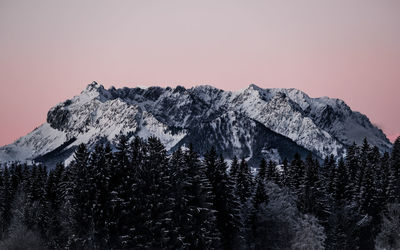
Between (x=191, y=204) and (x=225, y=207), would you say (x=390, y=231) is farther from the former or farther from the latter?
(x=191, y=204)

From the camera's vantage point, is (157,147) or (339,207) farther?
(339,207)

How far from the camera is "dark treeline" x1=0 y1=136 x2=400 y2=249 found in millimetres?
62688

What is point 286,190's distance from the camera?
92.0m

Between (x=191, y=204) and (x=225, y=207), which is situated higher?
(x=225, y=207)

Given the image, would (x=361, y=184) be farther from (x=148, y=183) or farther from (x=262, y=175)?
(x=148, y=183)

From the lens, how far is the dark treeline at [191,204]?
62.7 m

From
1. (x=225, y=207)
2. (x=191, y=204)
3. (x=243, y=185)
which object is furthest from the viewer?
(x=243, y=185)

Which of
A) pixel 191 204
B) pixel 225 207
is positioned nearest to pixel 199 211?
pixel 191 204

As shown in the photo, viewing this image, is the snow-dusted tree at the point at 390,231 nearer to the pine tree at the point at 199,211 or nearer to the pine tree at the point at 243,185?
the pine tree at the point at 243,185

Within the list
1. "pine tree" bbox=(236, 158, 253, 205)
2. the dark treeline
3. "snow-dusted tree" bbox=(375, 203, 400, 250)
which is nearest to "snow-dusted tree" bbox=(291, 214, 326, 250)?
the dark treeline

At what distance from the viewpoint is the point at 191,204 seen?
65.8m

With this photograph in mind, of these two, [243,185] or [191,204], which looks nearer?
[191,204]

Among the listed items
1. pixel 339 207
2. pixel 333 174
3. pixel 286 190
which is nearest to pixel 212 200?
pixel 286 190

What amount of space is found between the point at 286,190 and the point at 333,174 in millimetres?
15100
